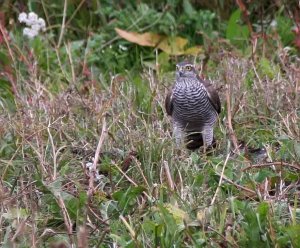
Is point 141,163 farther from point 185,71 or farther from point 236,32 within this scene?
point 236,32

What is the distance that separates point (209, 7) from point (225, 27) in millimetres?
298

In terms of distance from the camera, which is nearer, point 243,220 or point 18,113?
point 243,220

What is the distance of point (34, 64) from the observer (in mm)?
6312

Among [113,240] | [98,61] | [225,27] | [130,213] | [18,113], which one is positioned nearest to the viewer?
[113,240]

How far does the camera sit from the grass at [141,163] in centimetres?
406

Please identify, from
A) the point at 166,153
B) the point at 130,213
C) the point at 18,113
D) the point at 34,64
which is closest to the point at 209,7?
the point at 34,64

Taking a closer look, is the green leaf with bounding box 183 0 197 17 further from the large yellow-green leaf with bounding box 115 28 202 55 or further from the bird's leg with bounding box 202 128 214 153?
the bird's leg with bounding box 202 128 214 153

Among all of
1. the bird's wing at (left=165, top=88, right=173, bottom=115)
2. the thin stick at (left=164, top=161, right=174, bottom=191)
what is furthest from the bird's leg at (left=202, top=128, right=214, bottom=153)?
the thin stick at (left=164, top=161, right=174, bottom=191)

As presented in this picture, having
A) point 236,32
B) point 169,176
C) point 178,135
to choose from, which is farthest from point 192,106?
point 236,32

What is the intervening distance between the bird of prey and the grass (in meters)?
0.08

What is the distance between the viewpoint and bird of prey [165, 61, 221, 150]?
5594mm

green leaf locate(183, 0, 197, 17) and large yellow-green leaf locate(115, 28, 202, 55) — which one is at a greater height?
green leaf locate(183, 0, 197, 17)

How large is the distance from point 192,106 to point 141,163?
0.82 metres

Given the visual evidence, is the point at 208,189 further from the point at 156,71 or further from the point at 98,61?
the point at 98,61
